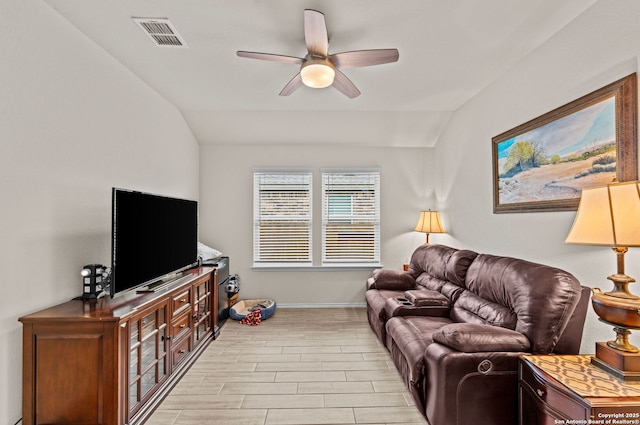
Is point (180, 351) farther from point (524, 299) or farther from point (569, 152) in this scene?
point (569, 152)

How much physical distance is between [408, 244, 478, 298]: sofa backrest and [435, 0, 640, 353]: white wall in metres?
0.37

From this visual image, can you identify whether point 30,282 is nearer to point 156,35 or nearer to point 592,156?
point 156,35

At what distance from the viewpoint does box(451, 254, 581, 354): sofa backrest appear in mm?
1958

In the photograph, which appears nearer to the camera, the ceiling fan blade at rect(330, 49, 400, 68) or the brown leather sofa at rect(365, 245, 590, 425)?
the brown leather sofa at rect(365, 245, 590, 425)

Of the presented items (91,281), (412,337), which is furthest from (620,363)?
(91,281)

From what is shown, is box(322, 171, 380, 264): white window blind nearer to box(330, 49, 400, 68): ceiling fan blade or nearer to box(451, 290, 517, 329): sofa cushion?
box(451, 290, 517, 329): sofa cushion

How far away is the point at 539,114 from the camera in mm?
2568

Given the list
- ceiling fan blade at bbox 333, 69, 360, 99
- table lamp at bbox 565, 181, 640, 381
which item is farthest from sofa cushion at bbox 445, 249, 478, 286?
ceiling fan blade at bbox 333, 69, 360, 99

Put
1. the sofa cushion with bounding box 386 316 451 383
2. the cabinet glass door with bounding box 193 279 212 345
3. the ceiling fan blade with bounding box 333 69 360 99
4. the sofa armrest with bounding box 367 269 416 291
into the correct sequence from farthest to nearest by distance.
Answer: the sofa armrest with bounding box 367 269 416 291 < the cabinet glass door with bounding box 193 279 212 345 < the ceiling fan blade with bounding box 333 69 360 99 < the sofa cushion with bounding box 386 316 451 383

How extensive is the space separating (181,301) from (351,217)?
2.88 m

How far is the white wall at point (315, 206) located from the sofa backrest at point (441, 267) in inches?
33.8

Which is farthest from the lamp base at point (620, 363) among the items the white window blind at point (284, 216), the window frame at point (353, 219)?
the white window blind at point (284, 216)

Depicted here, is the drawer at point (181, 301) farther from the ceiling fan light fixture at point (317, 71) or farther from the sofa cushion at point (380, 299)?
the ceiling fan light fixture at point (317, 71)

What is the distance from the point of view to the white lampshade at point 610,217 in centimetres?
135
